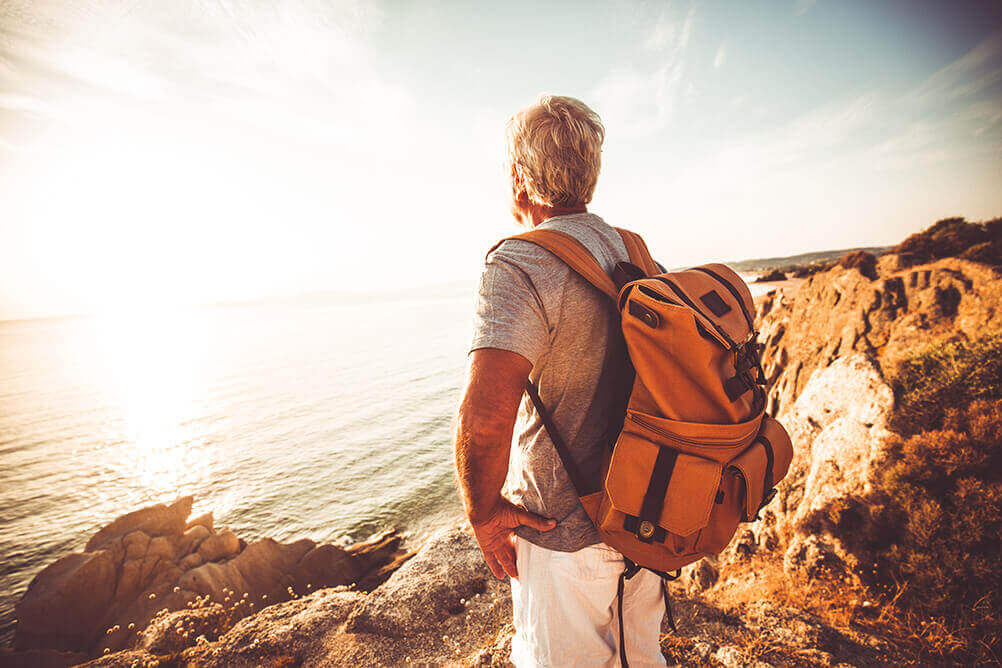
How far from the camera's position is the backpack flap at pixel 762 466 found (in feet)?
5.08

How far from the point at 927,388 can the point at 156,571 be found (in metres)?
15.4

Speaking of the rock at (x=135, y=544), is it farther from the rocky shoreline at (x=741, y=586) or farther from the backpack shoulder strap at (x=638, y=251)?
the backpack shoulder strap at (x=638, y=251)

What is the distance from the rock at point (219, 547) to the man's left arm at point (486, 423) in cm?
1211

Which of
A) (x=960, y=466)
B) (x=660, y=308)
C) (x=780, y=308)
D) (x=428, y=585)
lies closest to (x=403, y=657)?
(x=428, y=585)

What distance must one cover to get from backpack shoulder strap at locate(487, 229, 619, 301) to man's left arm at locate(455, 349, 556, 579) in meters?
0.43

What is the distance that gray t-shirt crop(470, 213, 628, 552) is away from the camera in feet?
4.44

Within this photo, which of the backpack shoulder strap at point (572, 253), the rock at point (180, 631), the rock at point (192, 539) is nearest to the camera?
the backpack shoulder strap at point (572, 253)

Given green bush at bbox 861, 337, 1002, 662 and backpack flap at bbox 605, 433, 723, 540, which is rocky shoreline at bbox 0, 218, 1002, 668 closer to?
green bush at bbox 861, 337, 1002, 662

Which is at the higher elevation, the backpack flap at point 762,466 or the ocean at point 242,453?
the backpack flap at point 762,466

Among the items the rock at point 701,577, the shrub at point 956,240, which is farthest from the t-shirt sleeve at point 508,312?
the shrub at point 956,240

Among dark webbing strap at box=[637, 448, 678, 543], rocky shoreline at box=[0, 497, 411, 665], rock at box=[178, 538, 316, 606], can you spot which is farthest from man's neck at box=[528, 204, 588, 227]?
rock at box=[178, 538, 316, 606]

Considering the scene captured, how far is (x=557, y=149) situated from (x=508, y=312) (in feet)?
2.52

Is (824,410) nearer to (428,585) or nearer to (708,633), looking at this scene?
(708,633)

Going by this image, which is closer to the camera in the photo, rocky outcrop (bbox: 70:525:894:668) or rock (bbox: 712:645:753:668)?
rock (bbox: 712:645:753:668)
